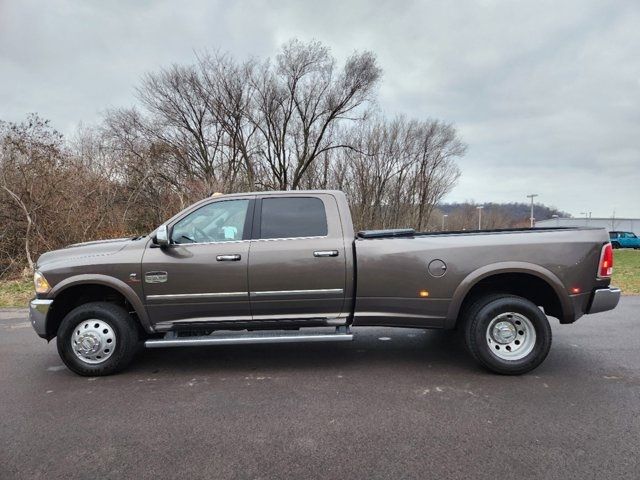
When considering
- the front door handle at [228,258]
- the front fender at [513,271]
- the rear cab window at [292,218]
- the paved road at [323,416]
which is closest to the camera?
the paved road at [323,416]

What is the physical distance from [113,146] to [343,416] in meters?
20.5

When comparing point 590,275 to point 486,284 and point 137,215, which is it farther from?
Answer: point 137,215

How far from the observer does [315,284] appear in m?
4.51

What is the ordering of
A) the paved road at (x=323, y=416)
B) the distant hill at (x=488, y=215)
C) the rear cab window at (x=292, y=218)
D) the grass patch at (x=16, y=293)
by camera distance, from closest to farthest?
the paved road at (x=323, y=416) < the rear cab window at (x=292, y=218) < the grass patch at (x=16, y=293) < the distant hill at (x=488, y=215)

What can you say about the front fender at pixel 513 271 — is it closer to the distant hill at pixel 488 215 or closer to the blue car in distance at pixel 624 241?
the blue car in distance at pixel 624 241

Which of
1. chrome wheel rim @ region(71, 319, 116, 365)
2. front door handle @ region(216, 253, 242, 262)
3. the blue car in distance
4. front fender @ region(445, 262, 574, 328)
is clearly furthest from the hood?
the blue car in distance

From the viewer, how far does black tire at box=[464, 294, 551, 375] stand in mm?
4387

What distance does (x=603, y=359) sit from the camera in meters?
4.95

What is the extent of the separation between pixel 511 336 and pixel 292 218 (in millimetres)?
2644

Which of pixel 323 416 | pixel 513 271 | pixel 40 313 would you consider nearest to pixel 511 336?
pixel 513 271

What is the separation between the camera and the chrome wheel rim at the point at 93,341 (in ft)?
14.8

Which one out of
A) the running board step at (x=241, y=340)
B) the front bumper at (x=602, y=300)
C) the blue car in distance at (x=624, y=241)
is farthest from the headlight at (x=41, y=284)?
the blue car in distance at (x=624, y=241)

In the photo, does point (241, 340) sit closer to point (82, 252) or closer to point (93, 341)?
point (93, 341)

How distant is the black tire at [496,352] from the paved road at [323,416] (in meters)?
0.13
